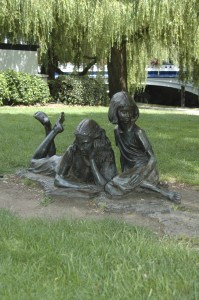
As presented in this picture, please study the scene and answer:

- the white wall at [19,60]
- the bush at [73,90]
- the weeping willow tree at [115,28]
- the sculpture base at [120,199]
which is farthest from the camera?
the bush at [73,90]

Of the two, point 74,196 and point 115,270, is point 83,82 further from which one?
point 115,270

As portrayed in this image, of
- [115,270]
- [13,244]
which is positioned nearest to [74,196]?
[13,244]

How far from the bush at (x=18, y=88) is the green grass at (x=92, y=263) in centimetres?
1483

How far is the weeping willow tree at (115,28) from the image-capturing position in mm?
16239

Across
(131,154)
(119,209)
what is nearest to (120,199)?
(119,209)

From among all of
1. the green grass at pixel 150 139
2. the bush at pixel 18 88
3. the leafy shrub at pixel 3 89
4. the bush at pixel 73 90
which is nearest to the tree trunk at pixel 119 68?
the bush at pixel 73 90

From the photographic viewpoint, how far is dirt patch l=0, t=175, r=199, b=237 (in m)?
4.98

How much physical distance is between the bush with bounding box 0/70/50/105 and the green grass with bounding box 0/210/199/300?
1483 cm

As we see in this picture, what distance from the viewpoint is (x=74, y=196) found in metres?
5.95

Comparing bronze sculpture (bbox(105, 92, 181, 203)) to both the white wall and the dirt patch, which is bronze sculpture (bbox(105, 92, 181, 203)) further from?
the white wall

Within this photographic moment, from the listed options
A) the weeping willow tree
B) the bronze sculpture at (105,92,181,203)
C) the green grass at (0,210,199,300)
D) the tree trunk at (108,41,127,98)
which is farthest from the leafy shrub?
the green grass at (0,210,199,300)

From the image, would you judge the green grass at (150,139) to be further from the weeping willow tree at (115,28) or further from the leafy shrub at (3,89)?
the weeping willow tree at (115,28)

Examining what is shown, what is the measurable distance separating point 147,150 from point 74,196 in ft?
3.34

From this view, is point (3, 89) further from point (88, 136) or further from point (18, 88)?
point (88, 136)
